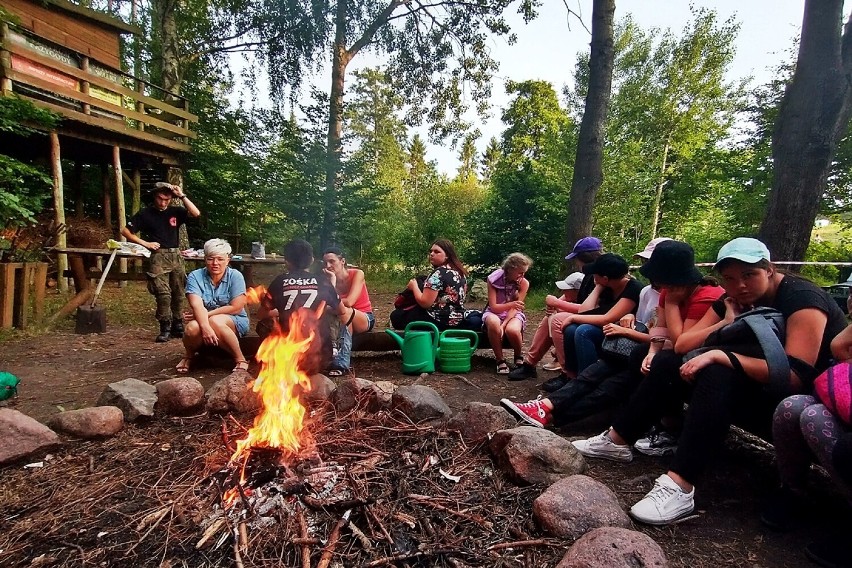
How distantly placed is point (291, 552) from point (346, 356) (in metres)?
2.74

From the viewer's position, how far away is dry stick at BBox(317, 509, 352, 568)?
1.60 m

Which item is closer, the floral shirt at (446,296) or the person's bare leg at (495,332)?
the person's bare leg at (495,332)

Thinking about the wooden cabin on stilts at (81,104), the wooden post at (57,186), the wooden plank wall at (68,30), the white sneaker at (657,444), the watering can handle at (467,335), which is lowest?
the white sneaker at (657,444)

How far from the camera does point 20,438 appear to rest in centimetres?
233

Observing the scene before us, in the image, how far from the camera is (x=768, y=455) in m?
2.59

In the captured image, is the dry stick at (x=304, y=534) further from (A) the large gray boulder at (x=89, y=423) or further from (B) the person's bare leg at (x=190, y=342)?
(B) the person's bare leg at (x=190, y=342)

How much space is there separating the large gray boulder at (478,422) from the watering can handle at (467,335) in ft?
5.94

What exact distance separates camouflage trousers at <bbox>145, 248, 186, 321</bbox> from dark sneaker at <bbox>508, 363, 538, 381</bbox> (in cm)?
455

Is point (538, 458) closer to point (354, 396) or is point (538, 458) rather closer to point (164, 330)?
point (354, 396)

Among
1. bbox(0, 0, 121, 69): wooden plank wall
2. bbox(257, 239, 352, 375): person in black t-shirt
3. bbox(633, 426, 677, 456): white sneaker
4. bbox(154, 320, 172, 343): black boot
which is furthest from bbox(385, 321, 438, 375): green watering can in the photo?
bbox(0, 0, 121, 69): wooden plank wall

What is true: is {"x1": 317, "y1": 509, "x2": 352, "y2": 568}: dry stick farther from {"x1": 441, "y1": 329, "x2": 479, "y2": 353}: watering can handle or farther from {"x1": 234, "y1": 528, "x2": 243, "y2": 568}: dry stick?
{"x1": 441, "y1": 329, "x2": 479, "y2": 353}: watering can handle

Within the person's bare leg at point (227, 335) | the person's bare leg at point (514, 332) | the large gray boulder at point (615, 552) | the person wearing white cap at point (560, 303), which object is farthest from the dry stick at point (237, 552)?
the person's bare leg at point (514, 332)

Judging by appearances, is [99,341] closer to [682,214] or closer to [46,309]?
[46,309]

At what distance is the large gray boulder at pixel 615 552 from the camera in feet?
4.66
